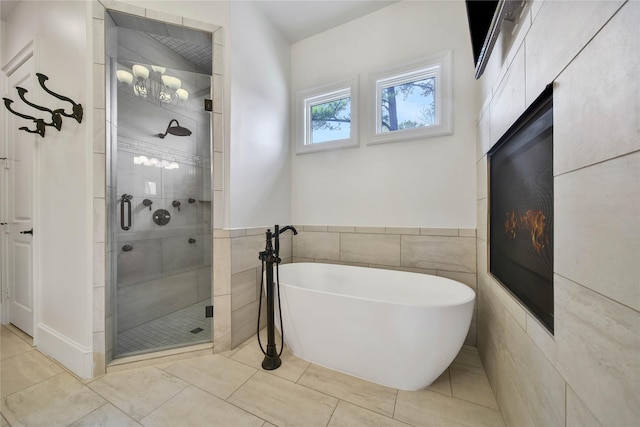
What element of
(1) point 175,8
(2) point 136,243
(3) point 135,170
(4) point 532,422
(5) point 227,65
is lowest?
(4) point 532,422

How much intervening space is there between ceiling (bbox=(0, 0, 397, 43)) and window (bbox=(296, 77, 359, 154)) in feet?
1.93

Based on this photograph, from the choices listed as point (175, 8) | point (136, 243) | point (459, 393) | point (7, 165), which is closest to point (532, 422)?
point (459, 393)

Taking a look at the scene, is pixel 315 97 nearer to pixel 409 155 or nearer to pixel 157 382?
pixel 409 155

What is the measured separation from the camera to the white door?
74.5 inches

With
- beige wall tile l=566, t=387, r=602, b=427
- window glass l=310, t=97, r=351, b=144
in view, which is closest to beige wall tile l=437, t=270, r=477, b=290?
beige wall tile l=566, t=387, r=602, b=427

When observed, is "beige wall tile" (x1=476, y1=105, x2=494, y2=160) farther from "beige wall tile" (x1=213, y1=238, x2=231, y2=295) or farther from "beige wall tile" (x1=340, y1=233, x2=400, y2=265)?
"beige wall tile" (x1=213, y1=238, x2=231, y2=295)

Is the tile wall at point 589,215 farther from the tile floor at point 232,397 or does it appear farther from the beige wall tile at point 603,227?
the tile floor at point 232,397

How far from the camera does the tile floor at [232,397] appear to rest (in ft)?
3.77

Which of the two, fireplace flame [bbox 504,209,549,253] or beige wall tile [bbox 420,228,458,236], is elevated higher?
fireplace flame [bbox 504,209,549,253]

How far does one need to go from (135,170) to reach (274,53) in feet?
5.51

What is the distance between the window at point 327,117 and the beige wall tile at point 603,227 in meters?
1.74

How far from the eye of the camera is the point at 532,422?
0.82m

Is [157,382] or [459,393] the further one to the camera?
[157,382]

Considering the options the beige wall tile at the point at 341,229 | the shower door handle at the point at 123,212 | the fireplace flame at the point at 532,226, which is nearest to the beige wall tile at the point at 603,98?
the fireplace flame at the point at 532,226
